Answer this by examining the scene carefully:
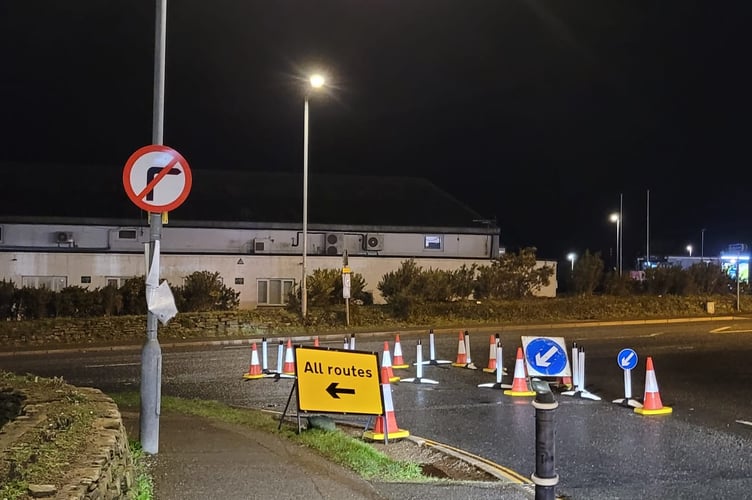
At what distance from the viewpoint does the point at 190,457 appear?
6.92 meters

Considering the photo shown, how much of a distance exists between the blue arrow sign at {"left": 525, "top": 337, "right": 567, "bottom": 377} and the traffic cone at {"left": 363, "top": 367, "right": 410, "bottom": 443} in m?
2.92

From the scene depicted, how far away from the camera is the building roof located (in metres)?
35.1

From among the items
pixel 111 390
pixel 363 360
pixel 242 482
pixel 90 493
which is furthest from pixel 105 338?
pixel 90 493

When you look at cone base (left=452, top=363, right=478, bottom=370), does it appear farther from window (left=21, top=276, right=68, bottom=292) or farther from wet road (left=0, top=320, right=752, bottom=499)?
window (left=21, top=276, right=68, bottom=292)

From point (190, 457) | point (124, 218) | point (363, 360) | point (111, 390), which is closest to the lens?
point (190, 457)

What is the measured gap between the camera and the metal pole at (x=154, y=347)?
22.9 ft

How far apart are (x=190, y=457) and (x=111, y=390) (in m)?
6.52

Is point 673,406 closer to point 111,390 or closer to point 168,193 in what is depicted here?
point 168,193

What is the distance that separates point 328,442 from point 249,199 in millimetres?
32362

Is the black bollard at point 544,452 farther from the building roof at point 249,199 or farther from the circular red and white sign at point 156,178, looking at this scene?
the building roof at point 249,199

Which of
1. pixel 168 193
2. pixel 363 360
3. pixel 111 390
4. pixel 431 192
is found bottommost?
pixel 111 390

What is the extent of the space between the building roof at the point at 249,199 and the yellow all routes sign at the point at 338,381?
27.1m

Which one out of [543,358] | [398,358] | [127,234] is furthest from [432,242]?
[543,358]

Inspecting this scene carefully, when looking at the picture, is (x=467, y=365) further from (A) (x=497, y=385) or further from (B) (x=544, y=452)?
(B) (x=544, y=452)
